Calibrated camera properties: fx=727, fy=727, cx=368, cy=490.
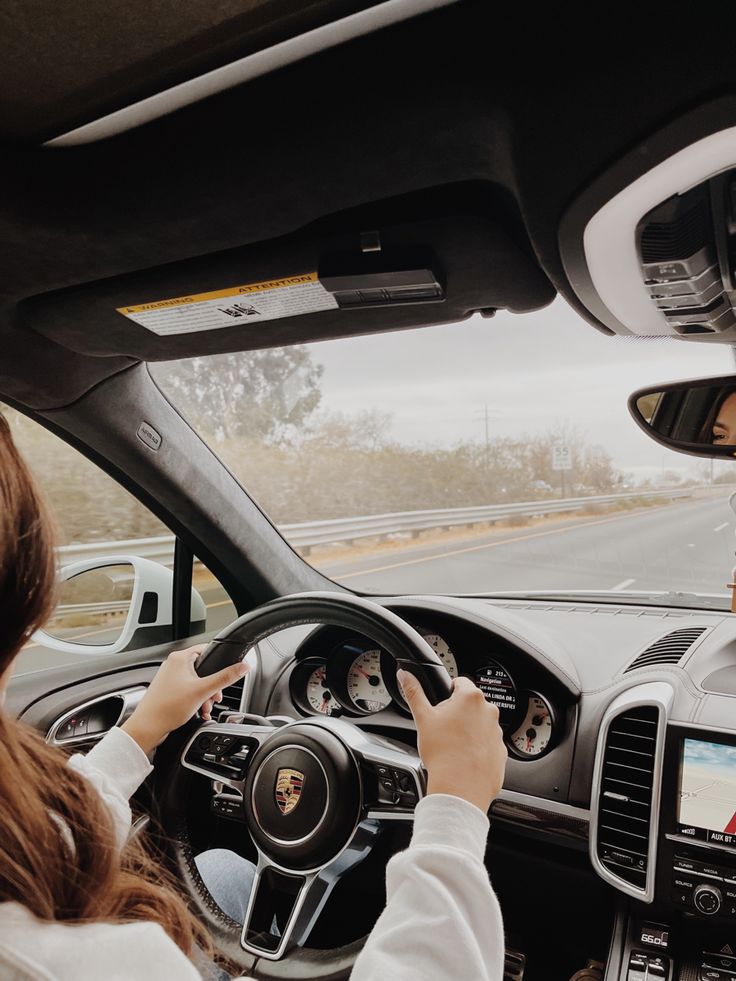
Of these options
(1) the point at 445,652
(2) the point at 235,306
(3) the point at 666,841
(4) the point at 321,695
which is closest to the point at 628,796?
(3) the point at 666,841

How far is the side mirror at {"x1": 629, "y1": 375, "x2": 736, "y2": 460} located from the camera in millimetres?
2084

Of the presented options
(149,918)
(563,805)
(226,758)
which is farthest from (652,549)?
(149,918)

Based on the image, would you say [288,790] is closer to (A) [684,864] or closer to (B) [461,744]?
(B) [461,744]

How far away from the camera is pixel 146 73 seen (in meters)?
1.28

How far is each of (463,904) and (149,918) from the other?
45 cm

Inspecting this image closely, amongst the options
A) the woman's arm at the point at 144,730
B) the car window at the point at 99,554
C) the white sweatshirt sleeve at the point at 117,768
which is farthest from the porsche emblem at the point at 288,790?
the car window at the point at 99,554

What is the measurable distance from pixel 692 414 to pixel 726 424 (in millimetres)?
100

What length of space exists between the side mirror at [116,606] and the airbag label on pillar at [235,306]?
4.28 ft

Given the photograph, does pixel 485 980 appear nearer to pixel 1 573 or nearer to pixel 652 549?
pixel 1 573

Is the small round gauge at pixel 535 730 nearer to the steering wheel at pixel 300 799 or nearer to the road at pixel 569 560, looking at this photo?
the steering wheel at pixel 300 799

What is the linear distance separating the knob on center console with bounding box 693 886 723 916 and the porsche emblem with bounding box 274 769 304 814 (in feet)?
3.61

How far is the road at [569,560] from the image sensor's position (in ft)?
8.95

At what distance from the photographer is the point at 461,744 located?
126cm

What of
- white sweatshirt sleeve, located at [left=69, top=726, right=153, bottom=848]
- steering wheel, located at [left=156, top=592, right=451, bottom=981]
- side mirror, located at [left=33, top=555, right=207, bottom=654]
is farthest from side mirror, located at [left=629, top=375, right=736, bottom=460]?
side mirror, located at [left=33, top=555, right=207, bottom=654]
